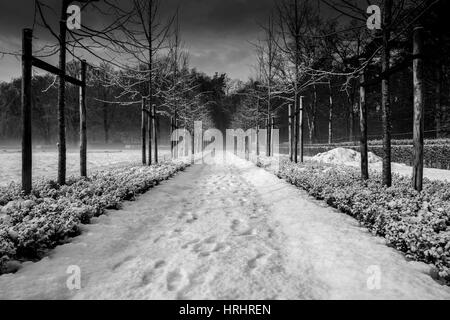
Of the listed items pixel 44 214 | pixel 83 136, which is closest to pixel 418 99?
pixel 44 214

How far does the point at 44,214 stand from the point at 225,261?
302 cm

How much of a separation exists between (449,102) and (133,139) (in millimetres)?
54624

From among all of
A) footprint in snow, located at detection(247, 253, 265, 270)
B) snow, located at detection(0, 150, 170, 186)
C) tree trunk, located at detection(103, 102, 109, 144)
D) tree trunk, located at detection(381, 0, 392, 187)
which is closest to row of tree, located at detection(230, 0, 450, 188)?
tree trunk, located at detection(381, 0, 392, 187)

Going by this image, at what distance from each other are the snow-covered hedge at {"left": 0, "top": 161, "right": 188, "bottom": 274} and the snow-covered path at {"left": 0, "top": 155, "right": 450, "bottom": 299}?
0.73 feet

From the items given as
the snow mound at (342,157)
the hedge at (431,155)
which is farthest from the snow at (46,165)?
the hedge at (431,155)

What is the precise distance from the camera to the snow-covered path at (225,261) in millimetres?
2682

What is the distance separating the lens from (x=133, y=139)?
6119 centimetres

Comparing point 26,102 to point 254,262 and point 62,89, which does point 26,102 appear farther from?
point 254,262

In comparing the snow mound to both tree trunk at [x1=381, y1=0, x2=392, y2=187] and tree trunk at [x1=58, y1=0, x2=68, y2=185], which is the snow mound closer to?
tree trunk at [x1=381, y1=0, x2=392, y2=187]

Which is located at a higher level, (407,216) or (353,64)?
(353,64)

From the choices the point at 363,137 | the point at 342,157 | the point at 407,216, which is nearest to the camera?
the point at 407,216

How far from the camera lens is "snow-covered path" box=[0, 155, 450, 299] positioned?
268 cm

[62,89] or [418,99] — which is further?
[62,89]

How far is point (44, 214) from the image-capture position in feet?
14.3
